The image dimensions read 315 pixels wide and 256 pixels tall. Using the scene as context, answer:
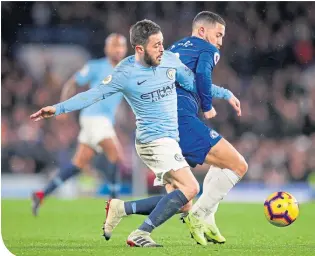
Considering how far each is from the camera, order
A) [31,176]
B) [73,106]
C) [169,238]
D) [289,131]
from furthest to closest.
Result: [289,131] < [31,176] < [169,238] < [73,106]

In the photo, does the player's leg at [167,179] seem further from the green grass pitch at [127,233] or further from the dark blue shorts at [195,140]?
the dark blue shorts at [195,140]

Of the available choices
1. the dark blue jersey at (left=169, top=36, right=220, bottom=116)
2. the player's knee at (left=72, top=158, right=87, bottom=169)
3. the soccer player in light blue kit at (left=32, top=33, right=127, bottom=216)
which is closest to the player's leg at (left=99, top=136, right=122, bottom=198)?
the soccer player in light blue kit at (left=32, top=33, right=127, bottom=216)

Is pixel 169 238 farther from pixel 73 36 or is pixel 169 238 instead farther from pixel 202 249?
pixel 73 36

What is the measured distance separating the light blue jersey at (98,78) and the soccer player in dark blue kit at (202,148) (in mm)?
3667

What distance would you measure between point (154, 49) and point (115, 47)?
412 centimetres

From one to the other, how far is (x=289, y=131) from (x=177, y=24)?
129 inches

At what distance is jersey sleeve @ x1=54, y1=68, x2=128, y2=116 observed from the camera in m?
6.34

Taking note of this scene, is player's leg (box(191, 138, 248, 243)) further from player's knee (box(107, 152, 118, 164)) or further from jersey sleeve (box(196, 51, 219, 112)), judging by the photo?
player's knee (box(107, 152, 118, 164))

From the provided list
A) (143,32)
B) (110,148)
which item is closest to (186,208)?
(143,32)

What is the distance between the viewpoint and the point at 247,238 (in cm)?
777

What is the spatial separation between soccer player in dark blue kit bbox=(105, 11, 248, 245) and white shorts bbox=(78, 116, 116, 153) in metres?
3.65

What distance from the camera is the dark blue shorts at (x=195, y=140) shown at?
6.88 m

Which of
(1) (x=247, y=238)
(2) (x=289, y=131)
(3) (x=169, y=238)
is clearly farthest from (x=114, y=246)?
(2) (x=289, y=131)

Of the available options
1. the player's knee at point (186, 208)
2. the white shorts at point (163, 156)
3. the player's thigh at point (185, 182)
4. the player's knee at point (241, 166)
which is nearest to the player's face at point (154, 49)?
the white shorts at point (163, 156)
